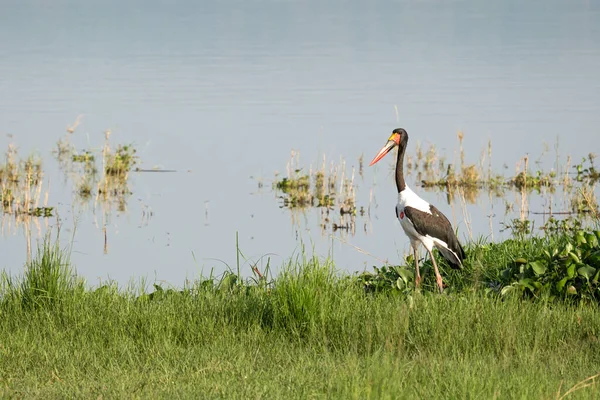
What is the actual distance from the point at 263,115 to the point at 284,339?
45.8 feet

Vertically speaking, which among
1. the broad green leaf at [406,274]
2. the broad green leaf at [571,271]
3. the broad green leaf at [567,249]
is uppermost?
the broad green leaf at [567,249]

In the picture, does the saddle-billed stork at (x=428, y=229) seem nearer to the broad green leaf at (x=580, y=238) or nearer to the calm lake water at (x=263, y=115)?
the calm lake water at (x=263, y=115)

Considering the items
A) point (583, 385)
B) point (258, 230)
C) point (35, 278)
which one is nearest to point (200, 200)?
point (258, 230)

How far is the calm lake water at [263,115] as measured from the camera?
13914 millimetres

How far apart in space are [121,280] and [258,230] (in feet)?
8.63

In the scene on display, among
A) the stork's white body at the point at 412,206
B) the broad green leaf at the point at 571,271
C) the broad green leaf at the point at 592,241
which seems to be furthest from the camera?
the stork's white body at the point at 412,206

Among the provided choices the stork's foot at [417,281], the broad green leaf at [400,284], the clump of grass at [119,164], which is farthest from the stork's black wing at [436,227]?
the clump of grass at [119,164]

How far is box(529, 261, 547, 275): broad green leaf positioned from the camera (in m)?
9.03

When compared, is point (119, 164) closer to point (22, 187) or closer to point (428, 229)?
A: point (22, 187)

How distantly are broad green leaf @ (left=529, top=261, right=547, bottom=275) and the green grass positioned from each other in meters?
0.22

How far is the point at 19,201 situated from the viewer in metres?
14.8

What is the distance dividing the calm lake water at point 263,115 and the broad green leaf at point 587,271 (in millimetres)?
1987

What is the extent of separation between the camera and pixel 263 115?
22.0 m

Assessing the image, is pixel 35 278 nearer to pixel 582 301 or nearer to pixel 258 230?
pixel 582 301
